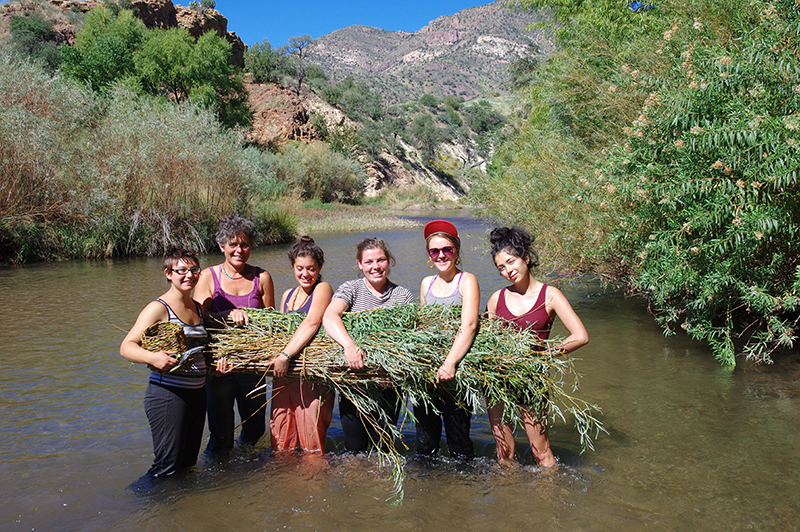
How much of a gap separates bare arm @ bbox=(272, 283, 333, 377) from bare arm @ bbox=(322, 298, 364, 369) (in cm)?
8

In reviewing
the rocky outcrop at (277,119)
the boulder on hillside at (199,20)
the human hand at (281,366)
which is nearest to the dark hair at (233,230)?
the human hand at (281,366)

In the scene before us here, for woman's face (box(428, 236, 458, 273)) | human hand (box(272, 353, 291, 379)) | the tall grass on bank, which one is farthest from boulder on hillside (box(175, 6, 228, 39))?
human hand (box(272, 353, 291, 379))

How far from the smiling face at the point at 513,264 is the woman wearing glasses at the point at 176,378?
2.12 m

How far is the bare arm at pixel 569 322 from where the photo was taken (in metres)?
3.65

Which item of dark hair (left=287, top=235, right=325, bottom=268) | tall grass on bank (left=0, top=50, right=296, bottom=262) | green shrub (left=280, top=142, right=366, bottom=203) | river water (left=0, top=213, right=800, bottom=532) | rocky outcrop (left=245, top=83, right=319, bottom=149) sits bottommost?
river water (left=0, top=213, right=800, bottom=532)

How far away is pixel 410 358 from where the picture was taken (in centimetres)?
355

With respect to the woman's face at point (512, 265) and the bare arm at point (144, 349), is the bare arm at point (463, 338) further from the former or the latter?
the bare arm at point (144, 349)

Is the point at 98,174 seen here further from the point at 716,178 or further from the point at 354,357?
the point at 716,178

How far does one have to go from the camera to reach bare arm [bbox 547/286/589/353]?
3654 millimetres

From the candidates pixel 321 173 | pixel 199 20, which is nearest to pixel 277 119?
pixel 321 173

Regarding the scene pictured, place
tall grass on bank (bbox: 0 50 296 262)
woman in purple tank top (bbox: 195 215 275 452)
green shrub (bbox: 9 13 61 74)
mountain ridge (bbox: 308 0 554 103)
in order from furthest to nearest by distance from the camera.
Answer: mountain ridge (bbox: 308 0 554 103)
green shrub (bbox: 9 13 61 74)
tall grass on bank (bbox: 0 50 296 262)
woman in purple tank top (bbox: 195 215 275 452)

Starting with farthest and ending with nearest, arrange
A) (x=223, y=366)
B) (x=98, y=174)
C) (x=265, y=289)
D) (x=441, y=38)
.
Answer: (x=441, y=38), (x=98, y=174), (x=265, y=289), (x=223, y=366)

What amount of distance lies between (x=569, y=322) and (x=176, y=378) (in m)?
2.68

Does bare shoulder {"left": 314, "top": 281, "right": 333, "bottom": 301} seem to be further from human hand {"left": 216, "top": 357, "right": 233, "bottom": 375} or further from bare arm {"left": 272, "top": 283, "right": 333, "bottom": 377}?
→ human hand {"left": 216, "top": 357, "right": 233, "bottom": 375}
